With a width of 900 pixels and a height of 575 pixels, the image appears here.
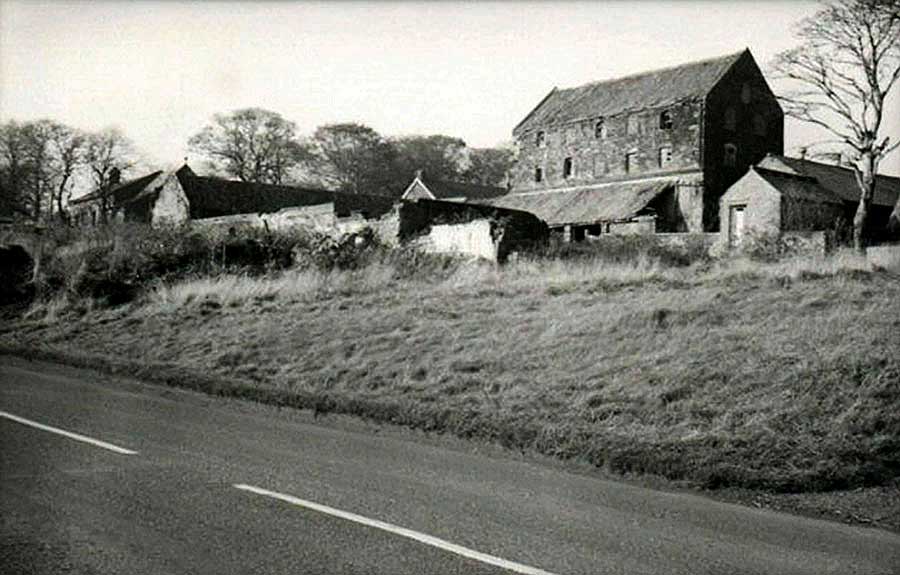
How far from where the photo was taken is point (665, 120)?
170ft

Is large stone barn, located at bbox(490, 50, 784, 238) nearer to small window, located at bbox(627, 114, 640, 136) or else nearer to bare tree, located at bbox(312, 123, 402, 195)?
small window, located at bbox(627, 114, 640, 136)

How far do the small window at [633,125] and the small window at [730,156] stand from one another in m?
5.93

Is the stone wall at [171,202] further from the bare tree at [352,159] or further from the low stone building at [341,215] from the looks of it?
the bare tree at [352,159]

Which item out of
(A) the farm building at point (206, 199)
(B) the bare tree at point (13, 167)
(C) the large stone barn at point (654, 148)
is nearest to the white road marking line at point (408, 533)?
(C) the large stone barn at point (654, 148)

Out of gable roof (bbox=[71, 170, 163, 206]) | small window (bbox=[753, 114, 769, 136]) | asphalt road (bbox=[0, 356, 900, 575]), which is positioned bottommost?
asphalt road (bbox=[0, 356, 900, 575])

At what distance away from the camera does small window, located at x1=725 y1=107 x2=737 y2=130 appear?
50750 mm

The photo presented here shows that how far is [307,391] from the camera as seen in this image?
482 inches

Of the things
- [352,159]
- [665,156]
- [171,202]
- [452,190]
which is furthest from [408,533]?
[352,159]

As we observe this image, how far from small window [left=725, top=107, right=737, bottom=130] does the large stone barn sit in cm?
6

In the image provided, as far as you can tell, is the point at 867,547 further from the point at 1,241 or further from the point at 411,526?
the point at 1,241

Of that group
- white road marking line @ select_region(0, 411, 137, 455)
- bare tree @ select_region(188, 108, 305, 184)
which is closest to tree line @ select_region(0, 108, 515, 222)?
bare tree @ select_region(188, 108, 305, 184)

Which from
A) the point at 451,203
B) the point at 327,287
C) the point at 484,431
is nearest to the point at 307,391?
the point at 484,431

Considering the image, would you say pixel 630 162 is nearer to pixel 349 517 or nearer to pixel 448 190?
pixel 448 190

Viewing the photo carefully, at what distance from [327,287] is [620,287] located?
798cm
